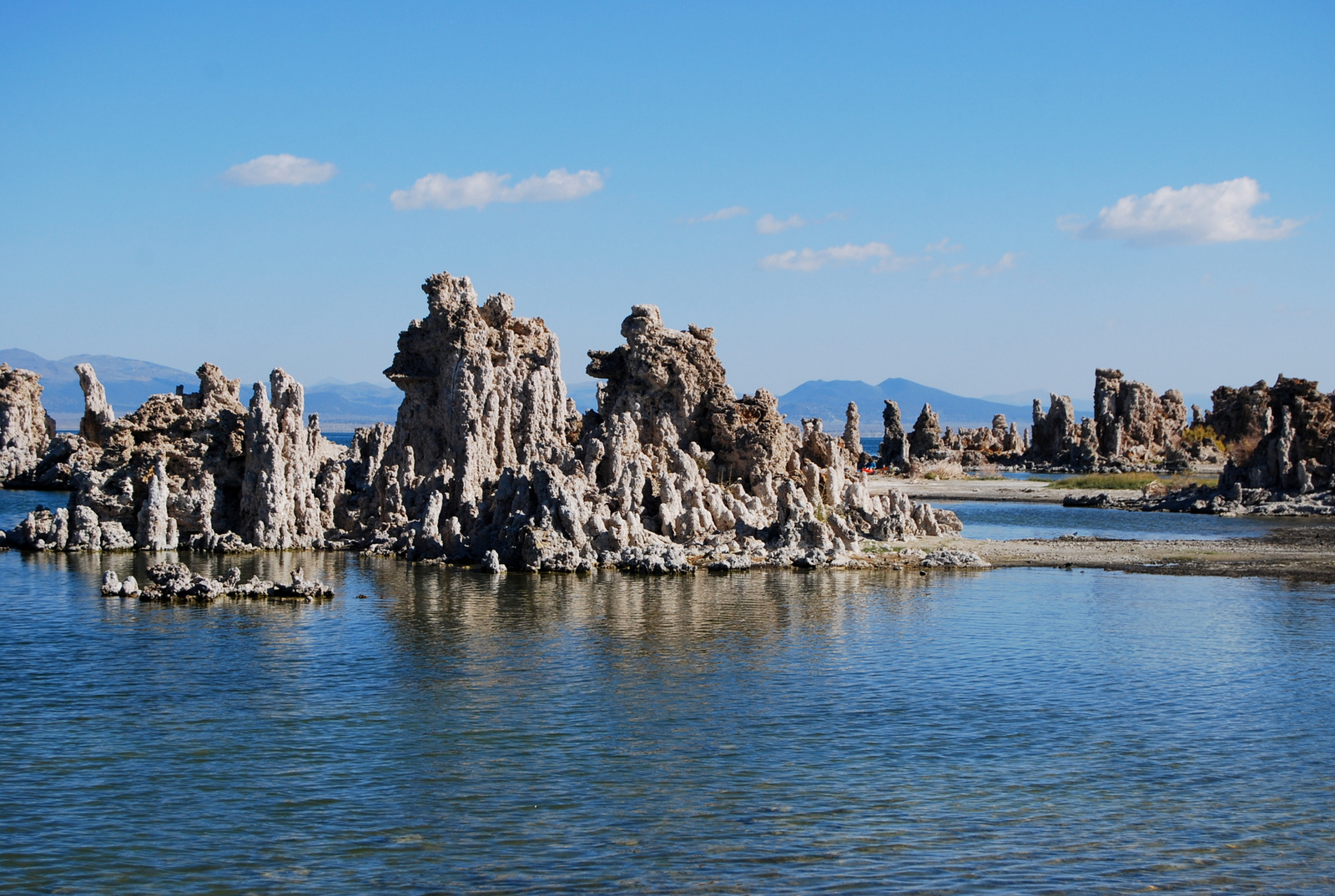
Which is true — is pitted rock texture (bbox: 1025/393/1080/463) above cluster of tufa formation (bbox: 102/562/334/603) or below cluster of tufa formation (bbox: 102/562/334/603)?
above

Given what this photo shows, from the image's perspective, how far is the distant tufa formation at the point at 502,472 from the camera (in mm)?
51500

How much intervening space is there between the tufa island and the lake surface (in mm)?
11392

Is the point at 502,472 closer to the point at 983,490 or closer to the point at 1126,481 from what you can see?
the point at 983,490

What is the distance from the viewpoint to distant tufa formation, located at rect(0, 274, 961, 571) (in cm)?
5150

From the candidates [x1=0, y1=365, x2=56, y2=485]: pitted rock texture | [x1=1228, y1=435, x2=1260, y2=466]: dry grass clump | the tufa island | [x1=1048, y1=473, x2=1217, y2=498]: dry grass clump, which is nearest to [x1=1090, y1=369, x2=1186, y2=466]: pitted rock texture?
[x1=1048, y1=473, x2=1217, y2=498]: dry grass clump

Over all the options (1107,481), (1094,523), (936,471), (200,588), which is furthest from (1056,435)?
(200,588)

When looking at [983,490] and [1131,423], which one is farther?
[1131,423]

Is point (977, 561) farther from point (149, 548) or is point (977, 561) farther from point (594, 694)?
point (149, 548)

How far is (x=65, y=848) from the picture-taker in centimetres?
1850

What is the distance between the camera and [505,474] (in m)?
51.8

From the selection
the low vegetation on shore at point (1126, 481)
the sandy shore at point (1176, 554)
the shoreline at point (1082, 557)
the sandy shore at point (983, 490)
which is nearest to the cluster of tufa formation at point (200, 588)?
the shoreline at point (1082, 557)

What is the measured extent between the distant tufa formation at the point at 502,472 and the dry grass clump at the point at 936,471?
6209cm

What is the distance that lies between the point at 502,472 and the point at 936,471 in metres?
82.6

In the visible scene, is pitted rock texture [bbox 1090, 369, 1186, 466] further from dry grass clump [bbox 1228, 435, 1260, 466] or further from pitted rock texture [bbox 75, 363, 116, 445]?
pitted rock texture [bbox 75, 363, 116, 445]
